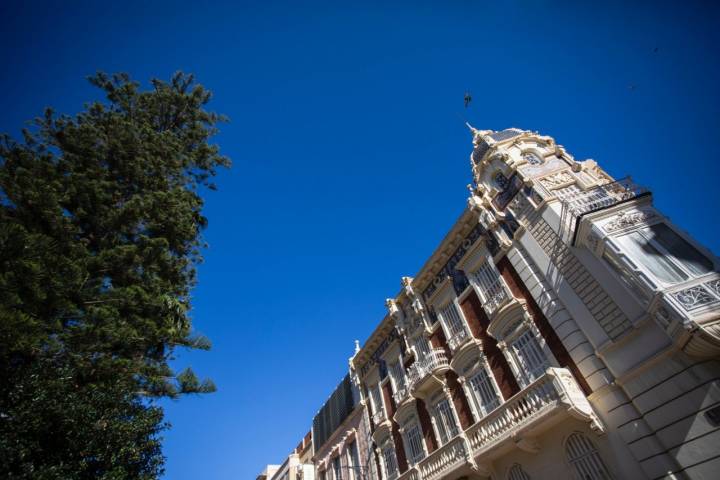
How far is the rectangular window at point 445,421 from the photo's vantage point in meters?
15.7

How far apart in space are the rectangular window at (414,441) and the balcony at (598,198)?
38.4 feet

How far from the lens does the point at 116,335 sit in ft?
35.1

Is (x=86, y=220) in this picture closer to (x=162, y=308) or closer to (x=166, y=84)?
(x=162, y=308)

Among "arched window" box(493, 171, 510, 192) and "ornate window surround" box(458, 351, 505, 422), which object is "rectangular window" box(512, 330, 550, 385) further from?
"arched window" box(493, 171, 510, 192)

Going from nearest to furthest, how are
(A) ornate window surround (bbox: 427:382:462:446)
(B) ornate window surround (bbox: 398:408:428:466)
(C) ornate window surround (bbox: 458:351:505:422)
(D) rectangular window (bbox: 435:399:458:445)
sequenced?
(C) ornate window surround (bbox: 458:351:505:422) → (A) ornate window surround (bbox: 427:382:462:446) → (D) rectangular window (bbox: 435:399:458:445) → (B) ornate window surround (bbox: 398:408:428:466)

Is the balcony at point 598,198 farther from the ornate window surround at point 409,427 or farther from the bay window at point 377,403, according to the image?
the bay window at point 377,403

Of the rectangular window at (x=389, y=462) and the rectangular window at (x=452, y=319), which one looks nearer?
the rectangular window at (x=452, y=319)

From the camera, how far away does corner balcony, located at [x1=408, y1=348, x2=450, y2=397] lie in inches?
661

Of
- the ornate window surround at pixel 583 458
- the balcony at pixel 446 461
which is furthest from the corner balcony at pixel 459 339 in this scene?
the ornate window surround at pixel 583 458

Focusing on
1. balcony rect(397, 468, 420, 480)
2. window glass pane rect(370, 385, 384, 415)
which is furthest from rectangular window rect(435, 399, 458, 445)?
window glass pane rect(370, 385, 384, 415)

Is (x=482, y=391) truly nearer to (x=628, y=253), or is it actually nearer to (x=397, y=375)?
(x=397, y=375)

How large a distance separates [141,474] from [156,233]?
8.51 m

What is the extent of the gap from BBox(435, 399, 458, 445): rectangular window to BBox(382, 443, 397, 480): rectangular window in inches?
171

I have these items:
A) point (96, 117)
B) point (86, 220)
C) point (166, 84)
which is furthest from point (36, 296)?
point (166, 84)
